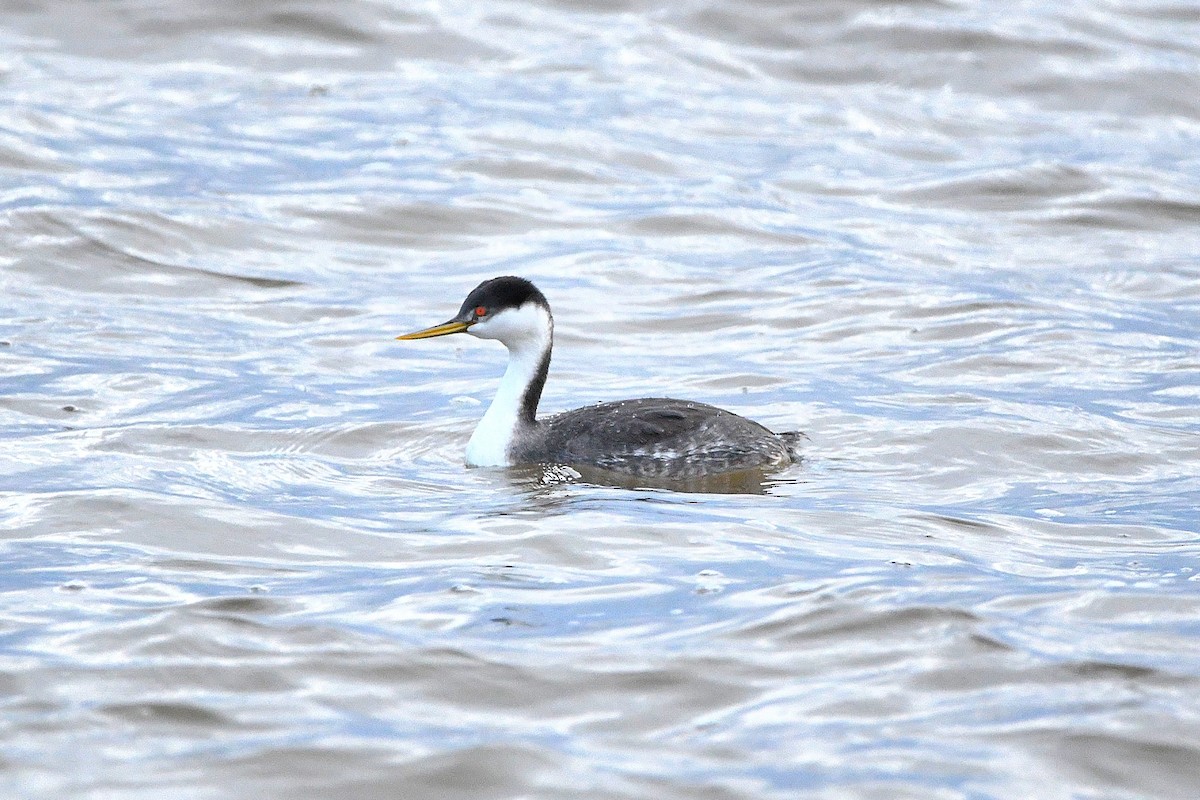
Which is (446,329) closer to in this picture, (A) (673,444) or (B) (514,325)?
(B) (514,325)

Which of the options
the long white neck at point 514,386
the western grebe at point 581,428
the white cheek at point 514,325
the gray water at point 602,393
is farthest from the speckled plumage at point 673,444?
the white cheek at point 514,325

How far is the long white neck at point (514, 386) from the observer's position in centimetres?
921

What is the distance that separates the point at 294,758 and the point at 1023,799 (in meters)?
2.17

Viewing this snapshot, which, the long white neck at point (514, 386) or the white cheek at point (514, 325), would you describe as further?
the white cheek at point (514, 325)

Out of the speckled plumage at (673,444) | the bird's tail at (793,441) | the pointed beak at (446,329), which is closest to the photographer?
the speckled plumage at (673,444)

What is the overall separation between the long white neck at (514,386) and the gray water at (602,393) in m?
0.18

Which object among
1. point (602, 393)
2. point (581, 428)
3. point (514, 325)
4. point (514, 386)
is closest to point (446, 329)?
point (514, 325)

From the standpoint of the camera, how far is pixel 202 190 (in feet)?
50.1

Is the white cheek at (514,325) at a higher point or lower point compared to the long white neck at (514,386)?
higher

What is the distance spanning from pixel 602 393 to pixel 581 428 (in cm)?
168

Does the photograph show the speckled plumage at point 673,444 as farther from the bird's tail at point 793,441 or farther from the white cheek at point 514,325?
the white cheek at point 514,325

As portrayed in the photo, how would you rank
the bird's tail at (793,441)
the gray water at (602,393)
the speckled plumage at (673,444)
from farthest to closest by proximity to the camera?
1. the bird's tail at (793,441)
2. the speckled plumage at (673,444)
3. the gray water at (602,393)

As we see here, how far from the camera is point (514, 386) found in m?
9.52

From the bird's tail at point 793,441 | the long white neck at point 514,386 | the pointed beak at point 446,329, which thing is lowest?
the bird's tail at point 793,441
